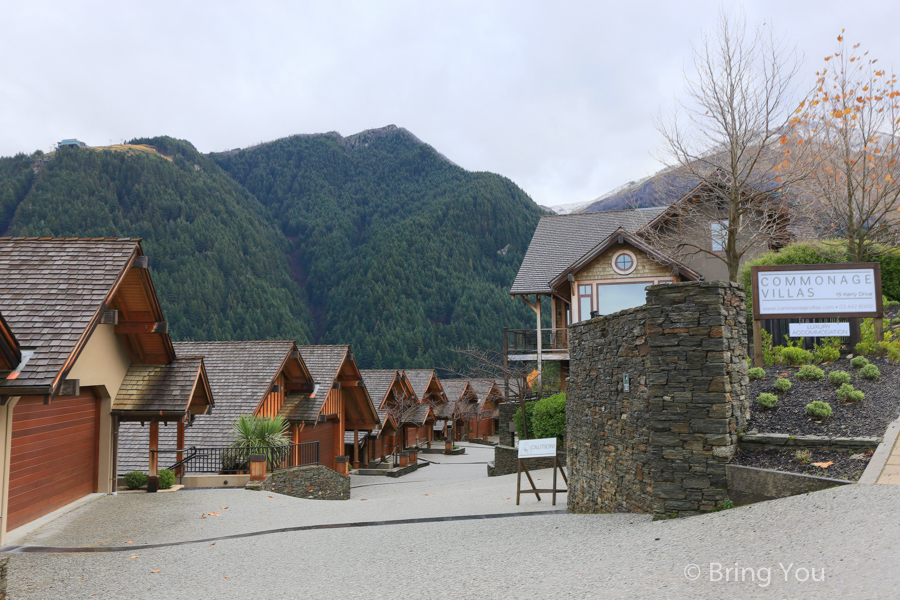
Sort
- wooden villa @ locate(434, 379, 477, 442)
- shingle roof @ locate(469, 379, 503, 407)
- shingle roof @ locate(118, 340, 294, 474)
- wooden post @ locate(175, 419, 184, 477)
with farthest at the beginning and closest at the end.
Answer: shingle roof @ locate(469, 379, 503, 407) < wooden villa @ locate(434, 379, 477, 442) < shingle roof @ locate(118, 340, 294, 474) < wooden post @ locate(175, 419, 184, 477)

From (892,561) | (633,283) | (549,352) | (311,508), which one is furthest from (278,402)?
(892,561)

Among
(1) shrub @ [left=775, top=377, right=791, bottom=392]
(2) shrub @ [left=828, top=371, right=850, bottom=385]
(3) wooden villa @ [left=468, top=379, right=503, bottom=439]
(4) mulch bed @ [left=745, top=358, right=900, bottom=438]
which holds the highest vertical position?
(2) shrub @ [left=828, top=371, right=850, bottom=385]

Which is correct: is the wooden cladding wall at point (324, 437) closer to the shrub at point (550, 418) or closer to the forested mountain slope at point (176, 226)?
the shrub at point (550, 418)

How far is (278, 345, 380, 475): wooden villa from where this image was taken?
21.1 m

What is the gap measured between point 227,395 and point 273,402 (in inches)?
65.2

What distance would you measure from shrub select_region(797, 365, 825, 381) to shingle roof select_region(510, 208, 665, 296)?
14.8 m

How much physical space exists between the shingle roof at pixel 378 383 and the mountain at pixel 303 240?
1911 inches

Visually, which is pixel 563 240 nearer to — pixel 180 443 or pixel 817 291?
pixel 817 291

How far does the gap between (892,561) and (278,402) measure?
18494 mm

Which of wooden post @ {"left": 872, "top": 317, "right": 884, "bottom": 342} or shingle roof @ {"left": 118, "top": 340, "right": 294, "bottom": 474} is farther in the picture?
shingle roof @ {"left": 118, "top": 340, "right": 294, "bottom": 474}

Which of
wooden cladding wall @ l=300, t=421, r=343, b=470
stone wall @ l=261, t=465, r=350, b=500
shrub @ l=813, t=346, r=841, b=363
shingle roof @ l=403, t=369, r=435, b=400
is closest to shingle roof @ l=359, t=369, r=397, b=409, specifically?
shingle roof @ l=403, t=369, r=435, b=400

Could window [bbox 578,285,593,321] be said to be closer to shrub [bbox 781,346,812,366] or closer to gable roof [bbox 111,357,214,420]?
shrub [bbox 781,346,812,366]

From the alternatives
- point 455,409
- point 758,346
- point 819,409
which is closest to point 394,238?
point 455,409

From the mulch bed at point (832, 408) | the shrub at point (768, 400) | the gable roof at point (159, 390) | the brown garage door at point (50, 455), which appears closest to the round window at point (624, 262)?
the mulch bed at point (832, 408)
